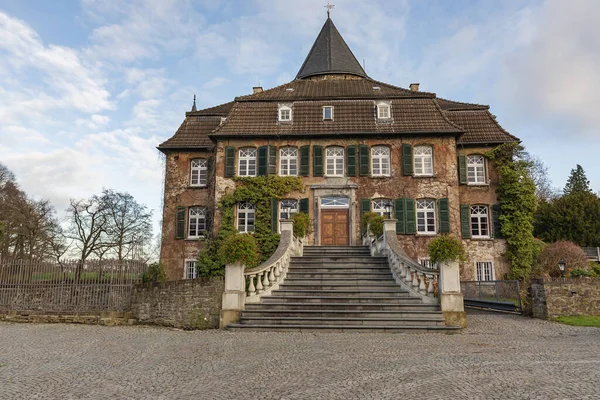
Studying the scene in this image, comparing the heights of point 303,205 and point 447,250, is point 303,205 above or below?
above

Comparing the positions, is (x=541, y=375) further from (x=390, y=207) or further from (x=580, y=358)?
(x=390, y=207)

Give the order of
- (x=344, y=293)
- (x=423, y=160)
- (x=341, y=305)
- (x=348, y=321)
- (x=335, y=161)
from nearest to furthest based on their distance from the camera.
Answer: (x=348, y=321) < (x=341, y=305) < (x=344, y=293) < (x=423, y=160) < (x=335, y=161)

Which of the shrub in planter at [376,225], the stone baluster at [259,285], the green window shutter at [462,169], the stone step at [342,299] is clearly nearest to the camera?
the stone step at [342,299]

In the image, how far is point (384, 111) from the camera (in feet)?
72.8

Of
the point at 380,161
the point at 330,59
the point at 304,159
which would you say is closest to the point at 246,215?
the point at 304,159

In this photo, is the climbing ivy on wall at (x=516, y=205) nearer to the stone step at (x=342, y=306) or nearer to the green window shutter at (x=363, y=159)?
the green window shutter at (x=363, y=159)

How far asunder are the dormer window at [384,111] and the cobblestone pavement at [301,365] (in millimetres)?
12841

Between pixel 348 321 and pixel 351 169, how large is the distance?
10.9 meters

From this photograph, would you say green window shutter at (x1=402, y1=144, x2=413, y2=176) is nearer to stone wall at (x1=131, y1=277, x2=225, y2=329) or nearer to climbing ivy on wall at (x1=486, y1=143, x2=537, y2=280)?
climbing ivy on wall at (x1=486, y1=143, x2=537, y2=280)

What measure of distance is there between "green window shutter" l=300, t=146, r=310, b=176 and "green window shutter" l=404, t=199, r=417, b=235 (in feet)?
15.6

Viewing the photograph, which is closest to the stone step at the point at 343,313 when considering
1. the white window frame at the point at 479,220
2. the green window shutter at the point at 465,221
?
the green window shutter at the point at 465,221

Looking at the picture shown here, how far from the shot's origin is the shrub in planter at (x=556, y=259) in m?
20.4

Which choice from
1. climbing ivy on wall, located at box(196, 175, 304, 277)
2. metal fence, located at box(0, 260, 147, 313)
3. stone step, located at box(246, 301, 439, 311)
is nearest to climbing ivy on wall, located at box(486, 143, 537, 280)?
climbing ivy on wall, located at box(196, 175, 304, 277)

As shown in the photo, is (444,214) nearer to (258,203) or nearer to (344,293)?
(258,203)
